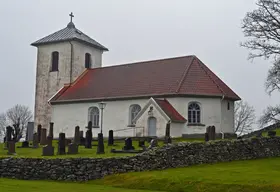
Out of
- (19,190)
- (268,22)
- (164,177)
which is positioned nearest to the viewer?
(19,190)

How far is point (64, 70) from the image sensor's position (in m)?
42.0

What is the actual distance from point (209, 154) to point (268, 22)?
14.6 m

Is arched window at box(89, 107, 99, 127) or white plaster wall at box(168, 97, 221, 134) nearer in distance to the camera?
white plaster wall at box(168, 97, 221, 134)

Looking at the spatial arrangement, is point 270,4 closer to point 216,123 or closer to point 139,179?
point 216,123

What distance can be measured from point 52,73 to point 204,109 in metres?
17.6

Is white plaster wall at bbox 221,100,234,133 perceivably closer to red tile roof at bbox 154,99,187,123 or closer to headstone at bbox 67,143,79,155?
red tile roof at bbox 154,99,187,123

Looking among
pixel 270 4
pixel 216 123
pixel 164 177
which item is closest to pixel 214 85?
pixel 216 123

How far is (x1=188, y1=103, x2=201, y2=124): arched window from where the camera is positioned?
33375 millimetres

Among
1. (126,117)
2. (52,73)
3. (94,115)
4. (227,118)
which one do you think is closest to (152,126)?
(126,117)

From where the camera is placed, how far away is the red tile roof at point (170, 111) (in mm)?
31783

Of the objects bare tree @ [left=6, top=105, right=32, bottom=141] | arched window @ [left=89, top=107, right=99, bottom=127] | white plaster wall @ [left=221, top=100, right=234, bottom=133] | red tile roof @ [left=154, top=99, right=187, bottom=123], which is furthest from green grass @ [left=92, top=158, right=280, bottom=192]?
bare tree @ [left=6, top=105, right=32, bottom=141]

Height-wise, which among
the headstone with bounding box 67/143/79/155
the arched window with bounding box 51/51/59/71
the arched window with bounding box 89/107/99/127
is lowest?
the headstone with bounding box 67/143/79/155

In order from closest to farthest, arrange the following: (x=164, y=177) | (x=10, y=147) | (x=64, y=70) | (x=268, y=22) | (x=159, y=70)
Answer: (x=164, y=177) → (x=10, y=147) → (x=268, y=22) → (x=159, y=70) → (x=64, y=70)

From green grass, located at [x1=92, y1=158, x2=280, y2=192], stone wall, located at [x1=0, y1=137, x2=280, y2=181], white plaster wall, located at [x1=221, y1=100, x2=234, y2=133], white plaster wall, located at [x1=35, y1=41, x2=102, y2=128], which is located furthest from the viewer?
white plaster wall, located at [x1=35, y1=41, x2=102, y2=128]
